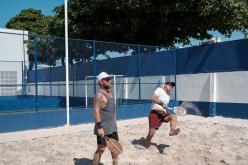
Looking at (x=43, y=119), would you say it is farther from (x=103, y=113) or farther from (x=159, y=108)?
(x=103, y=113)

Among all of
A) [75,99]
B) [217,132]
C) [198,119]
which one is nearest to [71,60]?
[75,99]

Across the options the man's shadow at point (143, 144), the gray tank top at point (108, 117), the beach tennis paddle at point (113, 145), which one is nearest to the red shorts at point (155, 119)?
the man's shadow at point (143, 144)

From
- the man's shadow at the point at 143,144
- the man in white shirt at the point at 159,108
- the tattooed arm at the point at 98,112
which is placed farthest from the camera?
the man's shadow at the point at 143,144

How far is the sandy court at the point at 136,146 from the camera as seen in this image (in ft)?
24.7

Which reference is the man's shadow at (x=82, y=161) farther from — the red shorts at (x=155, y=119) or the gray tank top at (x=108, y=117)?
the red shorts at (x=155, y=119)

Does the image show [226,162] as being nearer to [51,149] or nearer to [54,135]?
[51,149]

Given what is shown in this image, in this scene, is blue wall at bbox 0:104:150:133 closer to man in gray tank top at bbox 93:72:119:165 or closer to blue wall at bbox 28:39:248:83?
blue wall at bbox 28:39:248:83

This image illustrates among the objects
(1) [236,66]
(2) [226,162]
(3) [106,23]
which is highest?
(3) [106,23]

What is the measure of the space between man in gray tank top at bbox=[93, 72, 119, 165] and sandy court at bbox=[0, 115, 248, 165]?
1323 mm

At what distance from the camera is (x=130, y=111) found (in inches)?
531

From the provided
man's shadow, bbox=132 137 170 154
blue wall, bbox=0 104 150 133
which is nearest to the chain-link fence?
blue wall, bbox=0 104 150 133

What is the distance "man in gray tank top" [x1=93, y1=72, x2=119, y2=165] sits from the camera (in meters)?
5.99

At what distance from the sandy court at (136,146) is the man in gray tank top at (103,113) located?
1323 mm

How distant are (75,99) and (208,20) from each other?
7569mm
